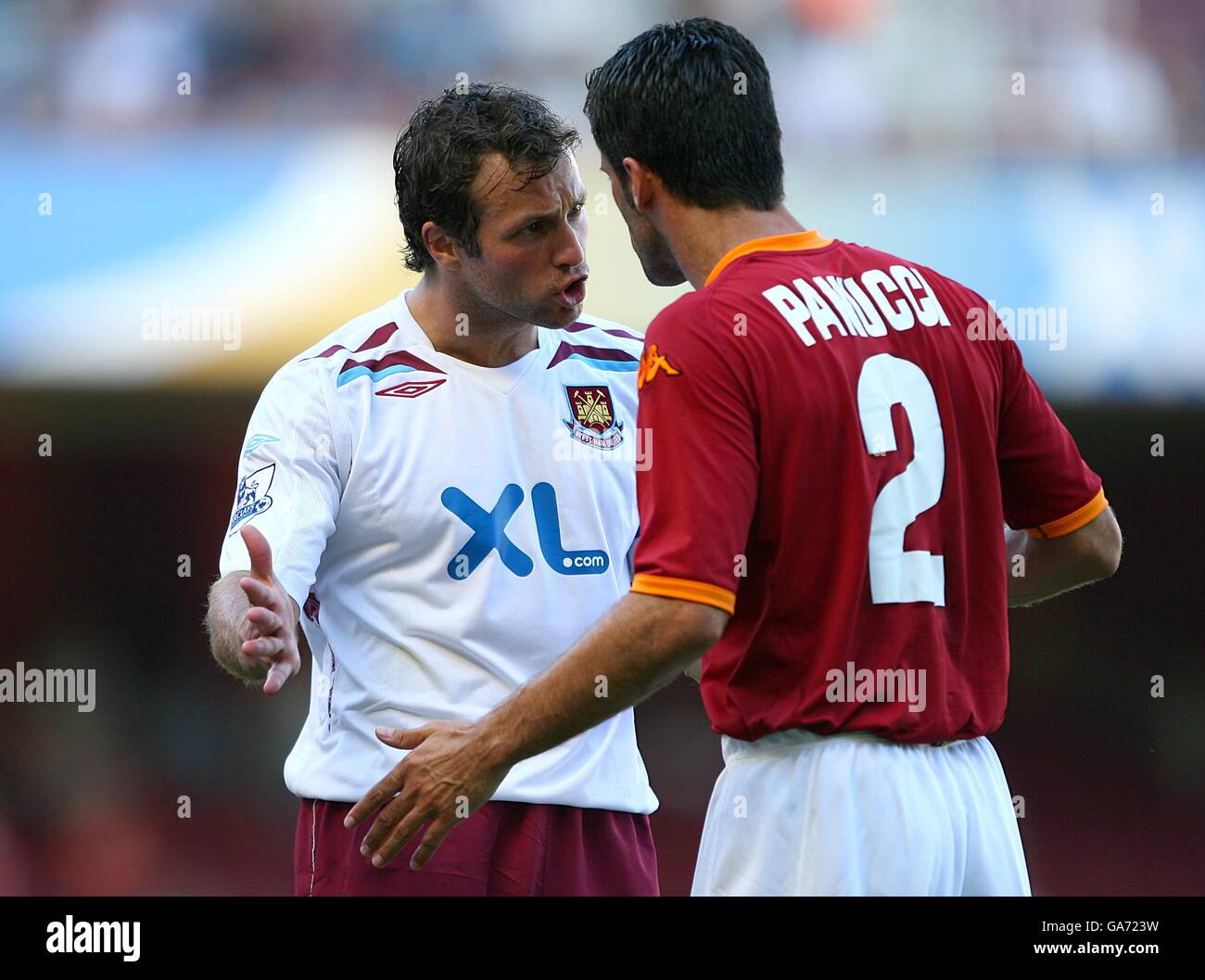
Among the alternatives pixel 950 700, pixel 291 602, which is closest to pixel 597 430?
pixel 291 602

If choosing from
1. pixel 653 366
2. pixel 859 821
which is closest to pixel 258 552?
pixel 653 366

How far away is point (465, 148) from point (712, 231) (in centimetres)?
82

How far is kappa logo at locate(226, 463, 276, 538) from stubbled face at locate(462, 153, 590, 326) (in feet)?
1.83

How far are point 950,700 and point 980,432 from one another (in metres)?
0.42

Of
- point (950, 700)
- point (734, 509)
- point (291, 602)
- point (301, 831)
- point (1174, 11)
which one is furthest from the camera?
point (1174, 11)

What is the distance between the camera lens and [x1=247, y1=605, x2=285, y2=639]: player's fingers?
2.28 m

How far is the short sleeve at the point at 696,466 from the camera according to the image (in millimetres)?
2061

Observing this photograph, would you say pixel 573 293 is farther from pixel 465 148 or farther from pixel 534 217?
pixel 465 148

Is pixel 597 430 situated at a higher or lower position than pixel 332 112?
lower

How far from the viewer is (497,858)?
273 cm

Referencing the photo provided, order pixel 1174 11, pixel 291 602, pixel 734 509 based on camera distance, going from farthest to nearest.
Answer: pixel 1174 11
pixel 291 602
pixel 734 509

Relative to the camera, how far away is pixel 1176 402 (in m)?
5.96
